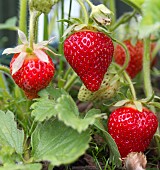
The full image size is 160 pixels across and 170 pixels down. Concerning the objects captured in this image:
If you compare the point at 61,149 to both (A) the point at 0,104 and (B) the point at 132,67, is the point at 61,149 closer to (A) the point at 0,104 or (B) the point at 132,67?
(A) the point at 0,104

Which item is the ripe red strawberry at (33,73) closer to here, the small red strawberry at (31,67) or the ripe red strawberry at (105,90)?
the small red strawberry at (31,67)

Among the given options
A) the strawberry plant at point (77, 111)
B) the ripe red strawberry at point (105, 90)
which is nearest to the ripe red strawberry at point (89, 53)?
the strawberry plant at point (77, 111)

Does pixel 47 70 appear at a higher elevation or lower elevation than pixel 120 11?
higher

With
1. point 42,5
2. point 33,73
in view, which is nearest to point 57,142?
point 33,73

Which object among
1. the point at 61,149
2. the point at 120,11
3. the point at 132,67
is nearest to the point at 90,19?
the point at 61,149

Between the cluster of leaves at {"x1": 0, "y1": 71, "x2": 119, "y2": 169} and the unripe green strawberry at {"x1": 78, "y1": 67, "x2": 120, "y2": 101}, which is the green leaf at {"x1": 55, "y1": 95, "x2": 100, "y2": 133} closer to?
the cluster of leaves at {"x1": 0, "y1": 71, "x2": 119, "y2": 169}

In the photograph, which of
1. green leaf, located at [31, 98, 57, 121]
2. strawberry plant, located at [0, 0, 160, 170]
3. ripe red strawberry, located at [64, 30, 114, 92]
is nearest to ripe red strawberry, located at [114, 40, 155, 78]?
strawberry plant, located at [0, 0, 160, 170]

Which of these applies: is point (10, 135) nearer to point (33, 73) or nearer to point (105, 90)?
point (33, 73)
